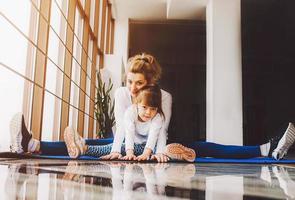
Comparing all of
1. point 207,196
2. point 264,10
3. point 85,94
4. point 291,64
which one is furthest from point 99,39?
point 207,196

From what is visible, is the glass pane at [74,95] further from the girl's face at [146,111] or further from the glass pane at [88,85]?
the girl's face at [146,111]

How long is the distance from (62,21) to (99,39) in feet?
6.91

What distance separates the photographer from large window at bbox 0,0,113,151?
249 cm

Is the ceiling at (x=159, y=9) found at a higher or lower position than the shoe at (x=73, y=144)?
higher

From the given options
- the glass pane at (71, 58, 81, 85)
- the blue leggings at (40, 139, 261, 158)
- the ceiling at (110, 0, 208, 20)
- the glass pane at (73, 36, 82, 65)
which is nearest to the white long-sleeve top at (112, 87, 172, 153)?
the blue leggings at (40, 139, 261, 158)

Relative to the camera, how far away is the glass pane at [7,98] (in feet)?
7.88

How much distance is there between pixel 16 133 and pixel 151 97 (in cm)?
91

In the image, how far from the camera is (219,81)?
4664 mm

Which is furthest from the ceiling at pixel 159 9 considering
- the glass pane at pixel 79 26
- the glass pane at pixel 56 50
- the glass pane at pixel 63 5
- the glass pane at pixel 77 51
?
the glass pane at pixel 56 50

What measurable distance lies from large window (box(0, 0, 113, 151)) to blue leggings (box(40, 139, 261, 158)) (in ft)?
1.05

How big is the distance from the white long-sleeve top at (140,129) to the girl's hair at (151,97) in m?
0.05

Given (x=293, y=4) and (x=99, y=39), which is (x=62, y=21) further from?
(x=293, y=4)

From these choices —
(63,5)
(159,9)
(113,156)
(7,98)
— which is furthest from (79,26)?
(113,156)

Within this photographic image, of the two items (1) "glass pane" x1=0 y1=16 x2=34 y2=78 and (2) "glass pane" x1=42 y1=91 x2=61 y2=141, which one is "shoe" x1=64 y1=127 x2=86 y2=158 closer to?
(1) "glass pane" x1=0 y1=16 x2=34 y2=78
